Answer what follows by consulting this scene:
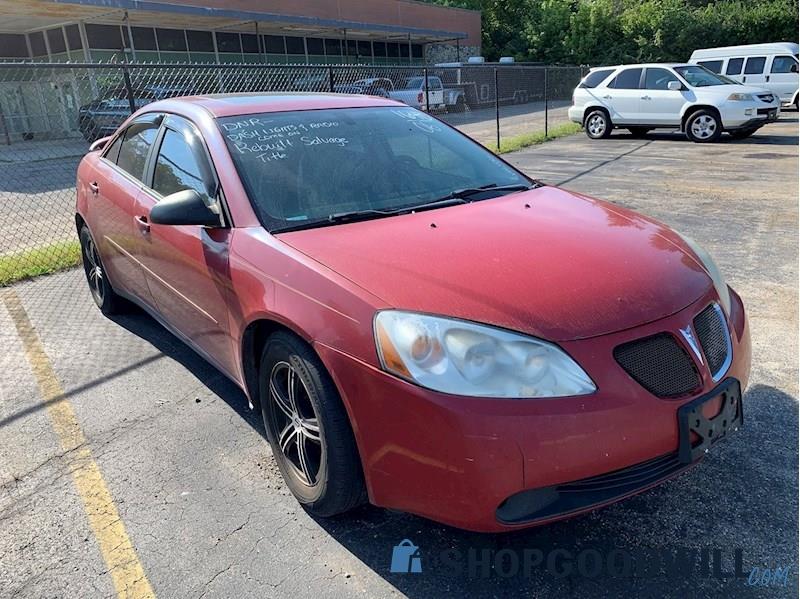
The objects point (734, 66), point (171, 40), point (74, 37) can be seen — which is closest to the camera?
point (734, 66)

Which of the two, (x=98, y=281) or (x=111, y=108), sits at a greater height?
(x=111, y=108)

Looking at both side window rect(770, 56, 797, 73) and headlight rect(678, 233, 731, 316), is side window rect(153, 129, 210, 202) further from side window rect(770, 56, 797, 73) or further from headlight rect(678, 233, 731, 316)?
side window rect(770, 56, 797, 73)

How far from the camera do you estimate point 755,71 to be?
63.9ft

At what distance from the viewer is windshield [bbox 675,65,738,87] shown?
14.3 metres

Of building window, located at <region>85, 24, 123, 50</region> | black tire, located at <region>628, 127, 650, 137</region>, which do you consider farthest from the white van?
building window, located at <region>85, 24, 123, 50</region>

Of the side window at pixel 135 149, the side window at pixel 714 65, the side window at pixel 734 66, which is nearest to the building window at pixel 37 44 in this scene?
the side window at pixel 714 65

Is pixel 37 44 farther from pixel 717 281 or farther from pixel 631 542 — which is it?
pixel 631 542

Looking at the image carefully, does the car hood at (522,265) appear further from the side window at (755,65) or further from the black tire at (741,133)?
the side window at (755,65)

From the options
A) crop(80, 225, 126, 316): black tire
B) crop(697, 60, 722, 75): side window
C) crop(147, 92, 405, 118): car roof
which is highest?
crop(147, 92, 405, 118): car roof

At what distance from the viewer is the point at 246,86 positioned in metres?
20.2

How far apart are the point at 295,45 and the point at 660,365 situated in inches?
1272

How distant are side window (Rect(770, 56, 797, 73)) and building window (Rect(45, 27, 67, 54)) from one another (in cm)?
2552

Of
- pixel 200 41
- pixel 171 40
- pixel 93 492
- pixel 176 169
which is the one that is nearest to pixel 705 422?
pixel 93 492

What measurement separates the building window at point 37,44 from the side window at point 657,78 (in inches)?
929
